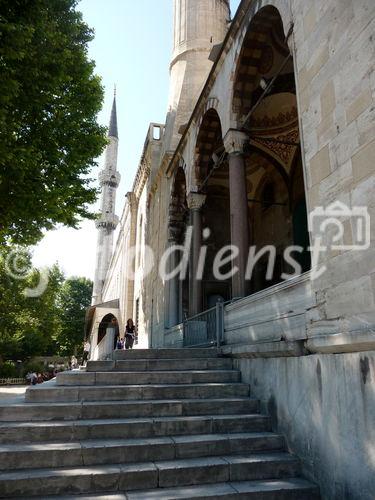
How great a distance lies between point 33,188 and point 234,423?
6577mm

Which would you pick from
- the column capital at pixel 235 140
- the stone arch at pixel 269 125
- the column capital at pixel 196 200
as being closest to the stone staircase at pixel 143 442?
the column capital at pixel 235 140

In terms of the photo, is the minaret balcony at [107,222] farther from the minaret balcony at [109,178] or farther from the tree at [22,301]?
the tree at [22,301]

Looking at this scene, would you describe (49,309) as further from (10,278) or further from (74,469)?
(74,469)

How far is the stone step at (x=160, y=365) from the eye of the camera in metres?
5.66

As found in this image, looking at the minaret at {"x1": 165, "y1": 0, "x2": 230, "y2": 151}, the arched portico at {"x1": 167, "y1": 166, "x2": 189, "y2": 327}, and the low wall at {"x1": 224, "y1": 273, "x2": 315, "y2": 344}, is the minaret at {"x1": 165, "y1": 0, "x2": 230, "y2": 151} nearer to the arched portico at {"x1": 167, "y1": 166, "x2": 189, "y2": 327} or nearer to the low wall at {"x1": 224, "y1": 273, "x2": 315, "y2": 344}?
the arched portico at {"x1": 167, "y1": 166, "x2": 189, "y2": 327}

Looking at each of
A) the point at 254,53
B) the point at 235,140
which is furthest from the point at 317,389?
the point at 254,53

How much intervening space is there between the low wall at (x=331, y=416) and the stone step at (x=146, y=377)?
111 cm

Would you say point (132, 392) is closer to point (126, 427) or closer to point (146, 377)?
point (146, 377)

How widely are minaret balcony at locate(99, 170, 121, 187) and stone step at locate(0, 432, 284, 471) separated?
44.6 metres

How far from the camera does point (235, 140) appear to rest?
328 inches

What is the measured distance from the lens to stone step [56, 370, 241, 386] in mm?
5117

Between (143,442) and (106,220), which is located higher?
(106,220)

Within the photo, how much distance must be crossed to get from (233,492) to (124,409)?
165 cm

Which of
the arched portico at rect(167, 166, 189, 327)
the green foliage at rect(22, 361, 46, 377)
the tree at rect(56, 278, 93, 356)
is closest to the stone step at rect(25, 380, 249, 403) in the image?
the arched portico at rect(167, 166, 189, 327)
